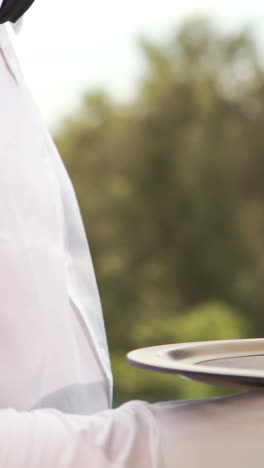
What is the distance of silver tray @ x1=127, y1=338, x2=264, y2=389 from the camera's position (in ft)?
2.09

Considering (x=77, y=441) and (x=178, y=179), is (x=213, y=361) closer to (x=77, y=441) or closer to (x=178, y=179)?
(x=77, y=441)

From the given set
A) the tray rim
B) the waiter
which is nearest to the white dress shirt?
the waiter

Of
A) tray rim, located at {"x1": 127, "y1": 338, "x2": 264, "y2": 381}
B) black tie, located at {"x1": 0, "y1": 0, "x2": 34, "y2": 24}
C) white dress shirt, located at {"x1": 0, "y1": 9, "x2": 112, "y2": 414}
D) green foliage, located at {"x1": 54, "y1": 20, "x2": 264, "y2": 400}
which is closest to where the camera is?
tray rim, located at {"x1": 127, "y1": 338, "x2": 264, "y2": 381}

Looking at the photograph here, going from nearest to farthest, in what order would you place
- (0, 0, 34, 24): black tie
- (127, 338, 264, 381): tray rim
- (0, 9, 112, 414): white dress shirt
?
(127, 338, 264, 381): tray rim < (0, 9, 112, 414): white dress shirt < (0, 0, 34, 24): black tie

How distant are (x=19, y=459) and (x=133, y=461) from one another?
0.10 m

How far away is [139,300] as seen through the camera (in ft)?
24.9

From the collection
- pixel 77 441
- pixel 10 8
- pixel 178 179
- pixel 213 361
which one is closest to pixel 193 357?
pixel 213 361

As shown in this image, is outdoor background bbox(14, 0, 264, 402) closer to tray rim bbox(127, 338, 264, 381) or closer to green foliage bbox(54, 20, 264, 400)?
green foliage bbox(54, 20, 264, 400)

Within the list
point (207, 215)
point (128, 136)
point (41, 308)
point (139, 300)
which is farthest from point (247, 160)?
point (41, 308)

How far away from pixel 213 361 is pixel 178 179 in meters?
7.20

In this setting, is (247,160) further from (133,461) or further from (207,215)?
(133,461)

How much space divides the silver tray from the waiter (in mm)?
49

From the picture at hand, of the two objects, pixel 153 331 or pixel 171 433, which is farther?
pixel 153 331

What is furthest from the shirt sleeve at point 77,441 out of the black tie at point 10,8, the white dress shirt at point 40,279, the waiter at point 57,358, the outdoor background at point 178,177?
the outdoor background at point 178,177
